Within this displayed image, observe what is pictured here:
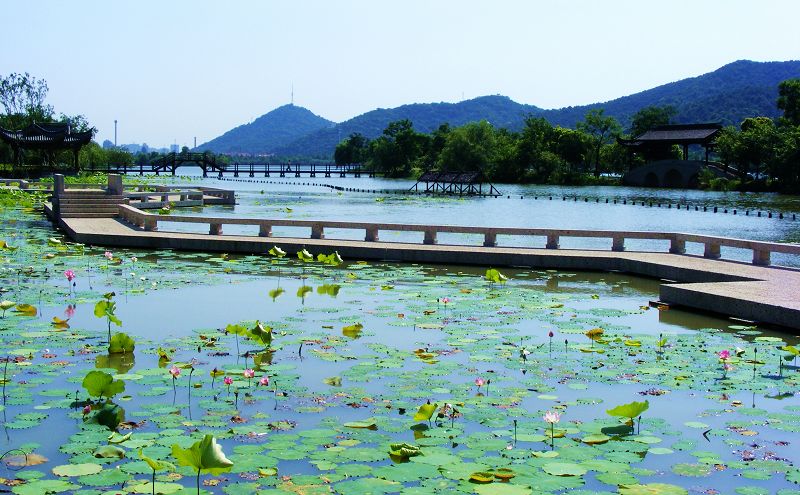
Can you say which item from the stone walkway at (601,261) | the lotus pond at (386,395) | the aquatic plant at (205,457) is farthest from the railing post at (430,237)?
the aquatic plant at (205,457)

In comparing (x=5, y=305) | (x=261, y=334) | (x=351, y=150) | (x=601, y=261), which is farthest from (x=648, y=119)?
(x=261, y=334)

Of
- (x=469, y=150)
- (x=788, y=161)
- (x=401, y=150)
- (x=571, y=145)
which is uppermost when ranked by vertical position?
(x=571, y=145)

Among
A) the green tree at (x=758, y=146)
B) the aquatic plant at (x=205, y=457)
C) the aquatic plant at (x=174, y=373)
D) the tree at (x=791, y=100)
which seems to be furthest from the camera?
the tree at (x=791, y=100)

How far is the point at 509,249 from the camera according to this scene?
18.8m

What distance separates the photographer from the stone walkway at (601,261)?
39.4 feet

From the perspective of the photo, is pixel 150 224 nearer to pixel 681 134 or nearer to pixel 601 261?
pixel 601 261

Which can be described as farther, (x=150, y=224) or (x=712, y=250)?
(x=150, y=224)

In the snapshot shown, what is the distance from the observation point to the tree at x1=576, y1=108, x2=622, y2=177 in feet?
349

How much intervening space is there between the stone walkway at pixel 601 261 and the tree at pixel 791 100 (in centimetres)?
7797

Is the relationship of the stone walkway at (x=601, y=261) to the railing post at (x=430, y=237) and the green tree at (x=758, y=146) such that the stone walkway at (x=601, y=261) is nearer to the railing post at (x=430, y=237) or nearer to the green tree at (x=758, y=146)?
the railing post at (x=430, y=237)

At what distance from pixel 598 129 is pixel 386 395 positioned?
104963mm

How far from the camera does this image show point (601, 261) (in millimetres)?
17469

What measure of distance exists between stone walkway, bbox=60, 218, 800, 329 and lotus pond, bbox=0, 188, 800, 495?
0.45 m

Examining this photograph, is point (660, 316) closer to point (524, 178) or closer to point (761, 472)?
point (761, 472)
